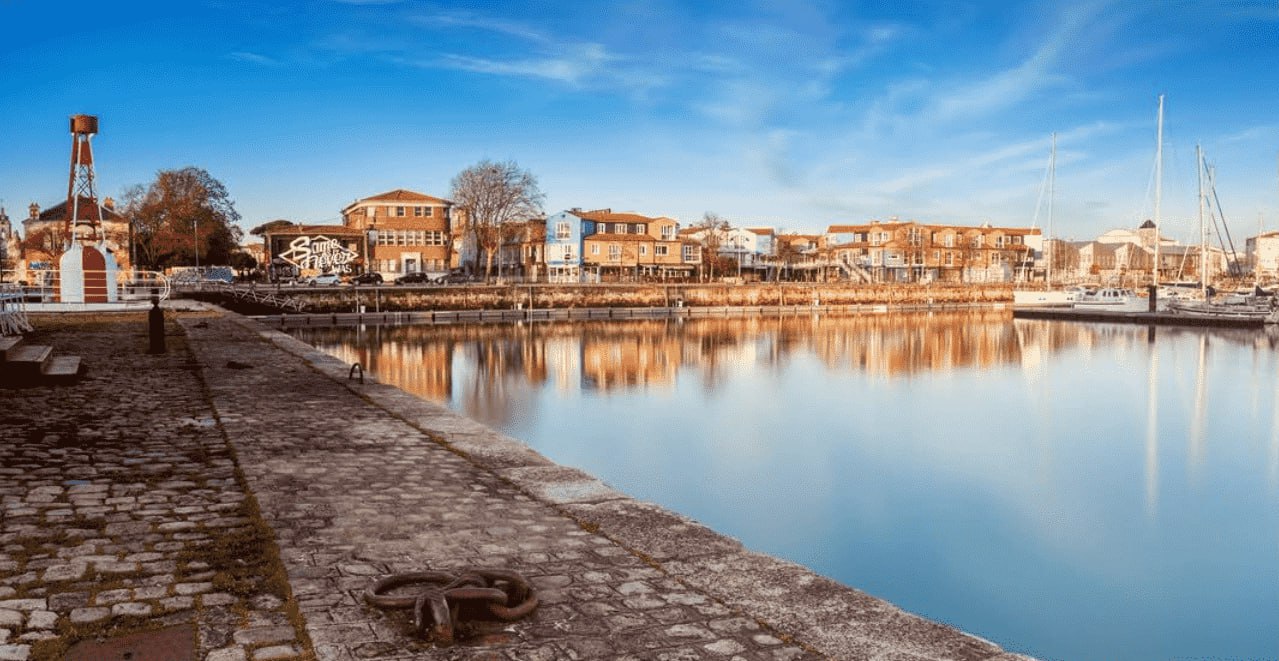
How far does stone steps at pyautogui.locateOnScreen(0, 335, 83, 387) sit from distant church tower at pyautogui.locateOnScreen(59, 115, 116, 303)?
2172 centimetres

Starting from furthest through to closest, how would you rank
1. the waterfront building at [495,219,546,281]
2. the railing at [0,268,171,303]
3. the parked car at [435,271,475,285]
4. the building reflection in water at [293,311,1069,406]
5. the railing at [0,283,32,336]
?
the waterfront building at [495,219,546,281] → the parked car at [435,271,475,285] → the railing at [0,268,171,303] → the building reflection in water at [293,311,1069,406] → the railing at [0,283,32,336]

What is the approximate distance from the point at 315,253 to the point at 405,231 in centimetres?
1022

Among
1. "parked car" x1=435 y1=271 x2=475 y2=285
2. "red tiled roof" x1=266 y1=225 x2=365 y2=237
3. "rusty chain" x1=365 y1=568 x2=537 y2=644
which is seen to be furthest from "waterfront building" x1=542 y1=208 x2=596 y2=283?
"rusty chain" x1=365 y1=568 x2=537 y2=644

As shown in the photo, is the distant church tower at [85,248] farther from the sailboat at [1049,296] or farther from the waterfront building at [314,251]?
the sailboat at [1049,296]

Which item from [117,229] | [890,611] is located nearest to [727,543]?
[890,611]

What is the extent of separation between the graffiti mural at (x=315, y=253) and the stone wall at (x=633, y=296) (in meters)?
13.3

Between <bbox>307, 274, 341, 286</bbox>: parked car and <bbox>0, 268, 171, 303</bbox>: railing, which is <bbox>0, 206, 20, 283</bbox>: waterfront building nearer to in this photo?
Result: <bbox>307, 274, 341, 286</bbox>: parked car

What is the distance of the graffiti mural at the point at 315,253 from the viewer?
223 feet

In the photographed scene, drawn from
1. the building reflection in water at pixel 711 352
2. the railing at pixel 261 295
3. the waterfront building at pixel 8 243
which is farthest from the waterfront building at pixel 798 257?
the waterfront building at pixel 8 243

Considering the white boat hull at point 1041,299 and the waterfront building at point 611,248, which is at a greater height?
the waterfront building at point 611,248

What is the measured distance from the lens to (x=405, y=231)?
76.8 meters

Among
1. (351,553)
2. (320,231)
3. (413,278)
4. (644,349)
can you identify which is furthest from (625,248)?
(351,553)

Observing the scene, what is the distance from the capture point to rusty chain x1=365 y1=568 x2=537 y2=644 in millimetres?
4484

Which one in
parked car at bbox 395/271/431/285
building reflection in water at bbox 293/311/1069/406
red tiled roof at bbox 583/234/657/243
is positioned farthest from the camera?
red tiled roof at bbox 583/234/657/243
